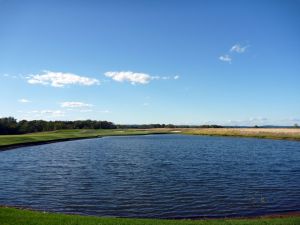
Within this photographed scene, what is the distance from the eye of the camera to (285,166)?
39.5 metres

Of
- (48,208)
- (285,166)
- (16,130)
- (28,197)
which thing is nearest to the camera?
(48,208)

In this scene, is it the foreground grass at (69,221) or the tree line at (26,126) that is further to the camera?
the tree line at (26,126)

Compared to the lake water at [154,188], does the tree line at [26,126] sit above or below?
above

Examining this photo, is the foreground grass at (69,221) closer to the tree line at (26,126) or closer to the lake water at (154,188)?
the lake water at (154,188)

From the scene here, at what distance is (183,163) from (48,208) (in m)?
23.1

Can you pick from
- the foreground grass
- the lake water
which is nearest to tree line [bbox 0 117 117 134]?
the lake water

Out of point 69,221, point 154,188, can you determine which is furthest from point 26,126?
point 69,221

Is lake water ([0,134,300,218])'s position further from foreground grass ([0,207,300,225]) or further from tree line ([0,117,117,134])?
tree line ([0,117,117,134])

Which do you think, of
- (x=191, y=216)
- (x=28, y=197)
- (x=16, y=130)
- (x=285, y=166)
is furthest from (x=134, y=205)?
(x=16, y=130)

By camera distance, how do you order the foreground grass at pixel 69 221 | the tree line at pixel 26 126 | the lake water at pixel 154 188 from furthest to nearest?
the tree line at pixel 26 126 < the lake water at pixel 154 188 < the foreground grass at pixel 69 221

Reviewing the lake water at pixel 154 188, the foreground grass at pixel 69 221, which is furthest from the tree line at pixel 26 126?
the foreground grass at pixel 69 221

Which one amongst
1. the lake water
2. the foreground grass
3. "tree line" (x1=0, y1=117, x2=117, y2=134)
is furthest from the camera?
"tree line" (x1=0, y1=117, x2=117, y2=134)

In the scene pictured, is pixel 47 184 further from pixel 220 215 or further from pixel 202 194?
pixel 220 215

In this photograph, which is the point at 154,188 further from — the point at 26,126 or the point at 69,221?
the point at 26,126
